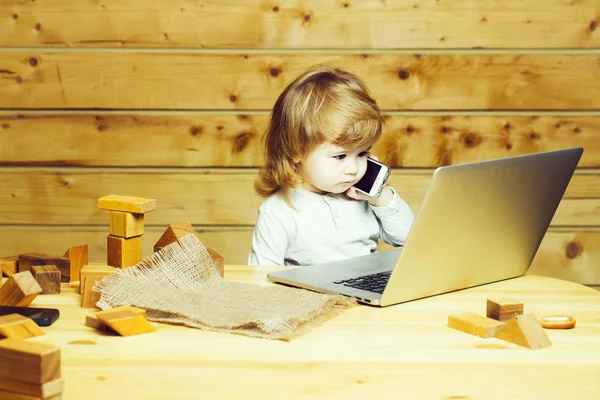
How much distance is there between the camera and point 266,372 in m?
0.88

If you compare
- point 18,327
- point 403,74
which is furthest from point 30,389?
point 403,74

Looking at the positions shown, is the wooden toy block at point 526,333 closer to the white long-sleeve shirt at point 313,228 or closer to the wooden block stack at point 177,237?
the wooden block stack at point 177,237

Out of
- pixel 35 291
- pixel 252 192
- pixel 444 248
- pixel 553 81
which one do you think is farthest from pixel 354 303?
pixel 553 81

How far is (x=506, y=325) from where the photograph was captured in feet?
3.26

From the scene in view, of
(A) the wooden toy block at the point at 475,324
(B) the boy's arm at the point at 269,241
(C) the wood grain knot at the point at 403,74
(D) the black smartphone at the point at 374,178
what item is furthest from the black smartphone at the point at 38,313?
(C) the wood grain knot at the point at 403,74

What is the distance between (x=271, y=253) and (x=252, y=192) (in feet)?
2.60

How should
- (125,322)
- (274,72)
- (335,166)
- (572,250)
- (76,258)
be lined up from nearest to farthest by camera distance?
1. (125,322)
2. (76,258)
3. (335,166)
4. (274,72)
5. (572,250)

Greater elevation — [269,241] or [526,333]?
[526,333]

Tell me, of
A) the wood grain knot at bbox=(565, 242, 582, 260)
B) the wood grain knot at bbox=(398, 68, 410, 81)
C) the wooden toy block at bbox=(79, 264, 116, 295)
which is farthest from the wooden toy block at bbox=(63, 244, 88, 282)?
the wood grain knot at bbox=(565, 242, 582, 260)

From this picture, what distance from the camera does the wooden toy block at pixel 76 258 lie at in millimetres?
1320

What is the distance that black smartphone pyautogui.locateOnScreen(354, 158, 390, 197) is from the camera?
187cm

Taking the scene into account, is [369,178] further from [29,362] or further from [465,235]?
[29,362]

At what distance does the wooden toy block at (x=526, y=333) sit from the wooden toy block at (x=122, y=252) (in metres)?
0.57

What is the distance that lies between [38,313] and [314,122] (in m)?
0.91
